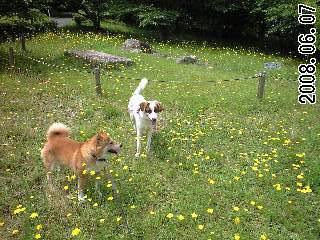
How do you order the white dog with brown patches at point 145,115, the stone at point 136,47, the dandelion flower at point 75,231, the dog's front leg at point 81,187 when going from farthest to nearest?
the stone at point 136,47 < the white dog with brown patches at point 145,115 < the dog's front leg at point 81,187 < the dandelion flower at point 75,231

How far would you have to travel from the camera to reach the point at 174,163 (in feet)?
28.5

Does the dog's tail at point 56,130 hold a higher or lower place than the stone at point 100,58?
lower

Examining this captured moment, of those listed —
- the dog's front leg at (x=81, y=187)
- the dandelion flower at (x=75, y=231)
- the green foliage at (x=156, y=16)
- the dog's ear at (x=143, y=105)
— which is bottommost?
the dandelion flower at (x=75, y=231)

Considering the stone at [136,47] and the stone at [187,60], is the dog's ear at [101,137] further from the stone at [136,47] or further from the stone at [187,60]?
the stone at [136,47]

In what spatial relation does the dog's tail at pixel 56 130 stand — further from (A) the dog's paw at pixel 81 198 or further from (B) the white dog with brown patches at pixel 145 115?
(B) the white dog with brown patches at pixel 145 115

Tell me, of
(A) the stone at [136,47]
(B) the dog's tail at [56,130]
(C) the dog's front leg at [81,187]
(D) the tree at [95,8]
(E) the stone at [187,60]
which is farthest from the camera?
(D) the tree at [95,8]

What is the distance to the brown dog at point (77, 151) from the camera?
6648 mm

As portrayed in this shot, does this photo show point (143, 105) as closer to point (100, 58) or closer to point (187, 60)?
point (100, 58)

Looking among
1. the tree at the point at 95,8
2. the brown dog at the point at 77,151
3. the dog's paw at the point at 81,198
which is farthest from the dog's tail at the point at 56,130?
the tree at the point at 95,8

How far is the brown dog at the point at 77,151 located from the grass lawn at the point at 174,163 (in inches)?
17.3

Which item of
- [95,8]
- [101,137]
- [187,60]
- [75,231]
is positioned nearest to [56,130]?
[101,137]

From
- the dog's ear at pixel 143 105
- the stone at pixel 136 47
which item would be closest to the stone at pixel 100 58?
the stone at pixel 136 47

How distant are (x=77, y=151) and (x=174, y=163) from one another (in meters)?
2.50

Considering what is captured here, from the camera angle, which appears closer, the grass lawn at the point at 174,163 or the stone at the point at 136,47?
the grass lawn at the point at 174,163
